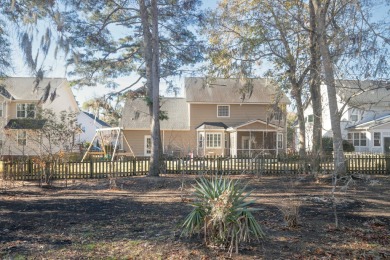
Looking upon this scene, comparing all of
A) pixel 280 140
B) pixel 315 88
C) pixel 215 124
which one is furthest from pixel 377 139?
pixel 315 88

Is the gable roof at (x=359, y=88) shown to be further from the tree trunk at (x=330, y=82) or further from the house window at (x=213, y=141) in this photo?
the house window at (x=213, y=141)

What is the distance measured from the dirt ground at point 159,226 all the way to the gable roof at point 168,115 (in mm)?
20944

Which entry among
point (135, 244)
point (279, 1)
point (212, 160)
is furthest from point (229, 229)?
point (279, 1)

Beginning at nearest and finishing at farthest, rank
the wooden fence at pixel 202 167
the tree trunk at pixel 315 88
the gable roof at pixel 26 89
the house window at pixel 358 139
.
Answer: the wooden fence at pixel 202 167 → the tree trunk at pixel 315 88 → the gable roof at pixel 26 89 → the house window at pixel 358 139

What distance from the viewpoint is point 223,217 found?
5703 mm

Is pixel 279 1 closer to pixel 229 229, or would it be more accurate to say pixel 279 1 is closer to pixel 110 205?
→ pixel 110 205

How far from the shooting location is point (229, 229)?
19.2 feet

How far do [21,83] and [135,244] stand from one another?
3380cm

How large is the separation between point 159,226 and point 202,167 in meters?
9.53

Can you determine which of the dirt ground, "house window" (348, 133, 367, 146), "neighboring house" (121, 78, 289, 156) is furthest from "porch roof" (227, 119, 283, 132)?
the dirt ground

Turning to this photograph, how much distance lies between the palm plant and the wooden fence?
33.2 feet

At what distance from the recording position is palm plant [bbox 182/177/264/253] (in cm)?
575

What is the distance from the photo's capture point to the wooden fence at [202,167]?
16266mm

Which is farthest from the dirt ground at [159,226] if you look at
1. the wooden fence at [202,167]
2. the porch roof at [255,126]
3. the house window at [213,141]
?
the house window at [213,141]
